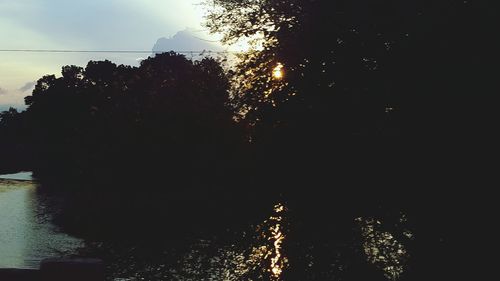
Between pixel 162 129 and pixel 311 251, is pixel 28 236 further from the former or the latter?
pixel 311 251

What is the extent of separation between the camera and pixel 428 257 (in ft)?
26.8

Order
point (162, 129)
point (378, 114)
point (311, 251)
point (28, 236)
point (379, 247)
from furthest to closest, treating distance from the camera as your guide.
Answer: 1. point (162, 129)
2. point (28, 236)
3. point (379, 247)
4. point (311, 251)
5. point (378, 114)

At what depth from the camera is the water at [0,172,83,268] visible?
25516 millimetres

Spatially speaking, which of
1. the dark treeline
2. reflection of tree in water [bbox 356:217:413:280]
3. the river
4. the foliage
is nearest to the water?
the river

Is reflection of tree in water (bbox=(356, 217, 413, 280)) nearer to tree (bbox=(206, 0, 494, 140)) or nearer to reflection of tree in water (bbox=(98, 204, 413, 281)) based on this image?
reflection of tree in water (bbox=(98, 204, 413, 281))

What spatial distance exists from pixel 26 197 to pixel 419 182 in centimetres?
5374

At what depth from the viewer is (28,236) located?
3161 cm

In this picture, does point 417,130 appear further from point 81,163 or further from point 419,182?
point 81,163

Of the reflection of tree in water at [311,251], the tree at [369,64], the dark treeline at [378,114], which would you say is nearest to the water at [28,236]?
the reflection of tree in water at [311,251]

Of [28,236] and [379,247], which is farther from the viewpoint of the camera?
[28,236]

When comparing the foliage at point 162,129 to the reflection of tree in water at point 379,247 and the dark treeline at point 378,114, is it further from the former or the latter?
the dark treeline at point 378,114

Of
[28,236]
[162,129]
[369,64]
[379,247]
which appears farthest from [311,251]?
[28,236]

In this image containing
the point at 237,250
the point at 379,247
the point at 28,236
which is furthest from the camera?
the point at 28,236

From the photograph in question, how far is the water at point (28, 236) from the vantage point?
25.5m
